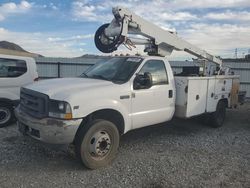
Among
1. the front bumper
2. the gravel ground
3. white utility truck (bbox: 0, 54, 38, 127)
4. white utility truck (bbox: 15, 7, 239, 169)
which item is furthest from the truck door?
white utility truck (bbox: 0, 54, 38, 127)

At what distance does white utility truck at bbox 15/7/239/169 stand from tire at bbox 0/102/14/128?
8.08ft

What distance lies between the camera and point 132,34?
7434 mm

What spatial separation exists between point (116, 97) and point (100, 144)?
0.89m

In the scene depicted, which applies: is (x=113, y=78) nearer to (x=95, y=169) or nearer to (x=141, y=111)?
(x=141, y=111)

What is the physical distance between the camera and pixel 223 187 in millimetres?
4621

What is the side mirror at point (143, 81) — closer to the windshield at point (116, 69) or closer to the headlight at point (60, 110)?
the windshield at point (116, 69)

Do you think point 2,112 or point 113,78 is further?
point 2,112

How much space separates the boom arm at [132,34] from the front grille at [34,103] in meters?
2.43

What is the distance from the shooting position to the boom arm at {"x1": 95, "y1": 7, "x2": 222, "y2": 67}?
6.86m

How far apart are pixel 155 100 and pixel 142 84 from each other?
513 millimetres

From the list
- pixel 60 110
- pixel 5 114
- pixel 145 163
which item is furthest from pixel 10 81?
pixel 145 163

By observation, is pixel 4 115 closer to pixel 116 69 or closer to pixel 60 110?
pixel 116 69

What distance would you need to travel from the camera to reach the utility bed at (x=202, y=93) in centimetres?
701

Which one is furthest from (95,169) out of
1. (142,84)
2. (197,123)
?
(197,123)
